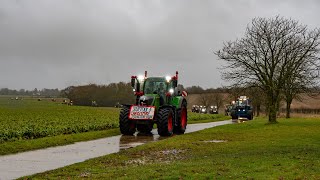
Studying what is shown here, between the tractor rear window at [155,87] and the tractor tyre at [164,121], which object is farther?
the tractor rear window at [155,87]

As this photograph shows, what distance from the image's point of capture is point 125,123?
79.4 feet

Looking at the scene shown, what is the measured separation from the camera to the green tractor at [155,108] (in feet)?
77.4

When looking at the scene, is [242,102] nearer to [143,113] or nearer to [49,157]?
[143,113]

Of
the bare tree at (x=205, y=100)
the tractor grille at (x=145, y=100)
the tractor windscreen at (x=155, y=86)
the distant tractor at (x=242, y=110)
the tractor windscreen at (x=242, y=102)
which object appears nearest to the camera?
the tractor grille at (x=145, y=100)

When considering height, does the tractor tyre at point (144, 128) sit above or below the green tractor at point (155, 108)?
below

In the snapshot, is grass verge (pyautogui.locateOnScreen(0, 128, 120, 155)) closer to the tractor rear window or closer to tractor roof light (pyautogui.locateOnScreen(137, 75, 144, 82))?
the tractor rear window

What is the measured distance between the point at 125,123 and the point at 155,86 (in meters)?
3.13

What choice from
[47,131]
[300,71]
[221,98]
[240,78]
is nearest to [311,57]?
[300,71]

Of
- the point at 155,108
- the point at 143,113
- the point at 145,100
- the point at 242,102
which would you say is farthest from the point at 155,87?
the point at 242,102

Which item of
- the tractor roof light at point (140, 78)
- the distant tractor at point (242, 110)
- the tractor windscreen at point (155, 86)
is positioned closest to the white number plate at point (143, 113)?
the tractor windscreen at point (155, 86)

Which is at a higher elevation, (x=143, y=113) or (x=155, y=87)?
(x=155, y=87)

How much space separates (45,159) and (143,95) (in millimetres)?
11339

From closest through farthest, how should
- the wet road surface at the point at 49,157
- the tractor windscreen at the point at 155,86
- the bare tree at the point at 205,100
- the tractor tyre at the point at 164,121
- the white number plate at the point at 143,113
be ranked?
the wet road surface at the point at 49,157 < the tractor tyre at the point at 164,121 < the white number plate at the point at 143,113 < the tractor windscreen at the point at 155,86 < the bare tree at the point at 205,100

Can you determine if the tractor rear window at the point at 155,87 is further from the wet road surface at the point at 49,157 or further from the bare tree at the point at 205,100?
the bare tree at the point at 205,100
